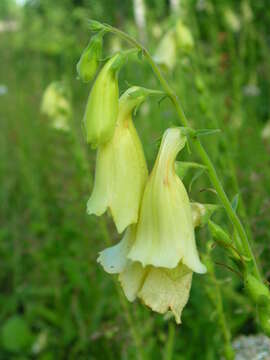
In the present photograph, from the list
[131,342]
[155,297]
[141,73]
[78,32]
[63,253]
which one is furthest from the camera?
[78,32]

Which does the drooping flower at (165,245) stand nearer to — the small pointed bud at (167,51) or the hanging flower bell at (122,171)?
the hanging flower bell at (122,171)

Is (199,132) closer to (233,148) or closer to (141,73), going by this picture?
(233,148)

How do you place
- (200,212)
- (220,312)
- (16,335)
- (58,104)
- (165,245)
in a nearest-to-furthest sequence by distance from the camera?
1. (165,245)
2. (200,212)
3. (220,312)
4. (16,335)
5. (58,104)

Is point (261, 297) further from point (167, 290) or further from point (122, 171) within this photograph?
point (122, 171)

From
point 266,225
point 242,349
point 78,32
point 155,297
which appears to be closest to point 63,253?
point 266,225

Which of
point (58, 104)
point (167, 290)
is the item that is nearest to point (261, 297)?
point (167, 290)

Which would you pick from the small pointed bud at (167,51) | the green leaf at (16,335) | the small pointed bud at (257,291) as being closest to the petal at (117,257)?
the small pointed bud at (257,291)
